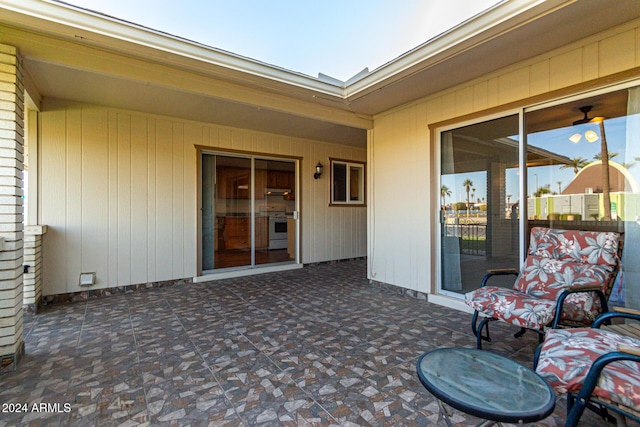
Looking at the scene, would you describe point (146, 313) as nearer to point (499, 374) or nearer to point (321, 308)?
point (321, 308)

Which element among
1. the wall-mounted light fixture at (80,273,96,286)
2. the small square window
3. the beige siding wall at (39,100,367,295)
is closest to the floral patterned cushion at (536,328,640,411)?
the beige siding wall at (39,100,367,295)

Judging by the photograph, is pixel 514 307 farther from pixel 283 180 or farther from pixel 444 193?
pixel 283 180

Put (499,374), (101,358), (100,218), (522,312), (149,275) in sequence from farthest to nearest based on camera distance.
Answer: (149,275) → (100,218) → (101,358) → (522,312) → (499,374)

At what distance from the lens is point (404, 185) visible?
4234 millimetres

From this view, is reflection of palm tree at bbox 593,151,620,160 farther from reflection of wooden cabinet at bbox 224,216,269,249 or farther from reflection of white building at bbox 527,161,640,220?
reflection of wooden cabinet at bbox 224,216,269,249

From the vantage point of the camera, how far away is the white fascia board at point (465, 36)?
87.6 inches

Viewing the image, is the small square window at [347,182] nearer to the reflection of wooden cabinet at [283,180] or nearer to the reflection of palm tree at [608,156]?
the reflection of wooden cabinet at [283,180]

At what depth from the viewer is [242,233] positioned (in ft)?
18.2

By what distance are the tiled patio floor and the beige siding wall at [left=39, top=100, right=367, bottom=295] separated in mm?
670

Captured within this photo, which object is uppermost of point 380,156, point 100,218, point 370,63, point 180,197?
point 370,63

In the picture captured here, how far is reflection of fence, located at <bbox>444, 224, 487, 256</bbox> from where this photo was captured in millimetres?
3475

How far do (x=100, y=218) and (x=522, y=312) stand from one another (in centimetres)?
500

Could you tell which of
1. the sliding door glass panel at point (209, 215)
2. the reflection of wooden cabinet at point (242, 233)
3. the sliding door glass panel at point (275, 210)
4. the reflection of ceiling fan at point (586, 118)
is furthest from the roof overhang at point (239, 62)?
the reflection of wooden cabinet at point (242, 233)

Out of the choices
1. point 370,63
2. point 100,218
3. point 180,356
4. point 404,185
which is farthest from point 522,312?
point 370,63
